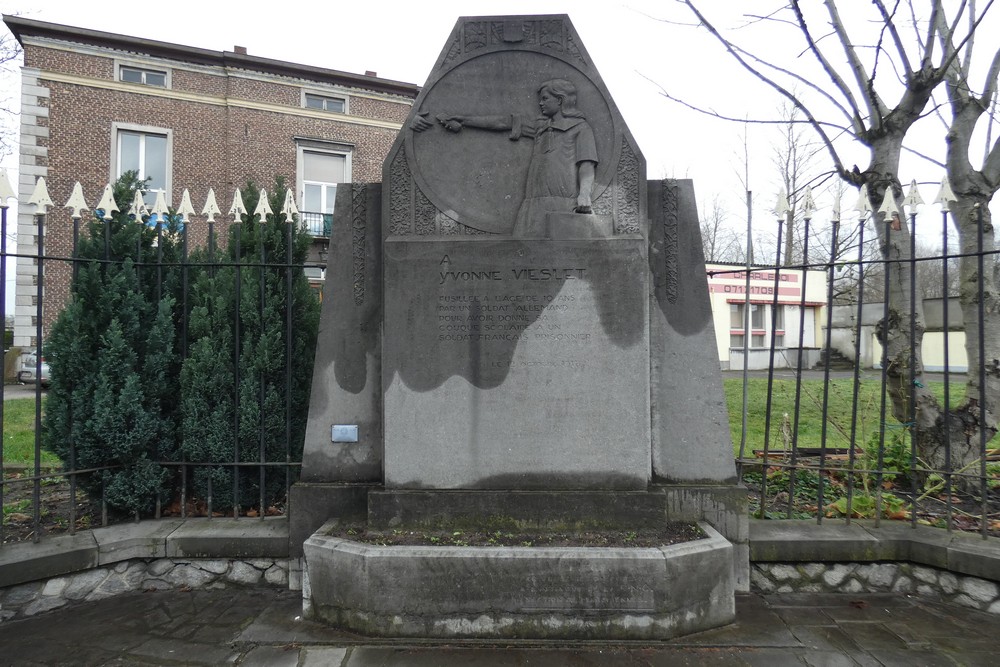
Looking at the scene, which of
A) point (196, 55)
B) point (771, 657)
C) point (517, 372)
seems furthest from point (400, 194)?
point (196, 55)

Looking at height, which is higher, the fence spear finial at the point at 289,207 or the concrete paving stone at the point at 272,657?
the fence spear finial at the point at 289,207

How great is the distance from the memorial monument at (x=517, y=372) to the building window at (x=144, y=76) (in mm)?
19759

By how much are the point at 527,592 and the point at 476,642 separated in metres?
0.39

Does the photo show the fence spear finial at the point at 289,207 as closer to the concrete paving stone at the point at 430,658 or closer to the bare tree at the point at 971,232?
the concrete paving stone at the point at 430,658

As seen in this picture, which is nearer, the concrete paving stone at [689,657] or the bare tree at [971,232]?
the concrete paving stone at [689,657]

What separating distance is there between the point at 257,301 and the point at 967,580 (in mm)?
5310

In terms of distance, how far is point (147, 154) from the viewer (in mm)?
19703

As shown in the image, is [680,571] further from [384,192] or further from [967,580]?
[384,192]

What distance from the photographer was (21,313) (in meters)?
17.5

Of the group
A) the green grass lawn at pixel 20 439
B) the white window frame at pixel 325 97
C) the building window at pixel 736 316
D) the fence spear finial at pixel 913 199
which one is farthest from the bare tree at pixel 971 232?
the white window frame at pixel 325 97

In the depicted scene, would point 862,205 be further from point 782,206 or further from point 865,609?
point 865,609

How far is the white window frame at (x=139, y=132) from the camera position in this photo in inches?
750

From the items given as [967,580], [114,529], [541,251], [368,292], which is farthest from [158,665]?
[967,580]

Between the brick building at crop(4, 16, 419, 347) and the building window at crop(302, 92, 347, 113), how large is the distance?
0.12ft
